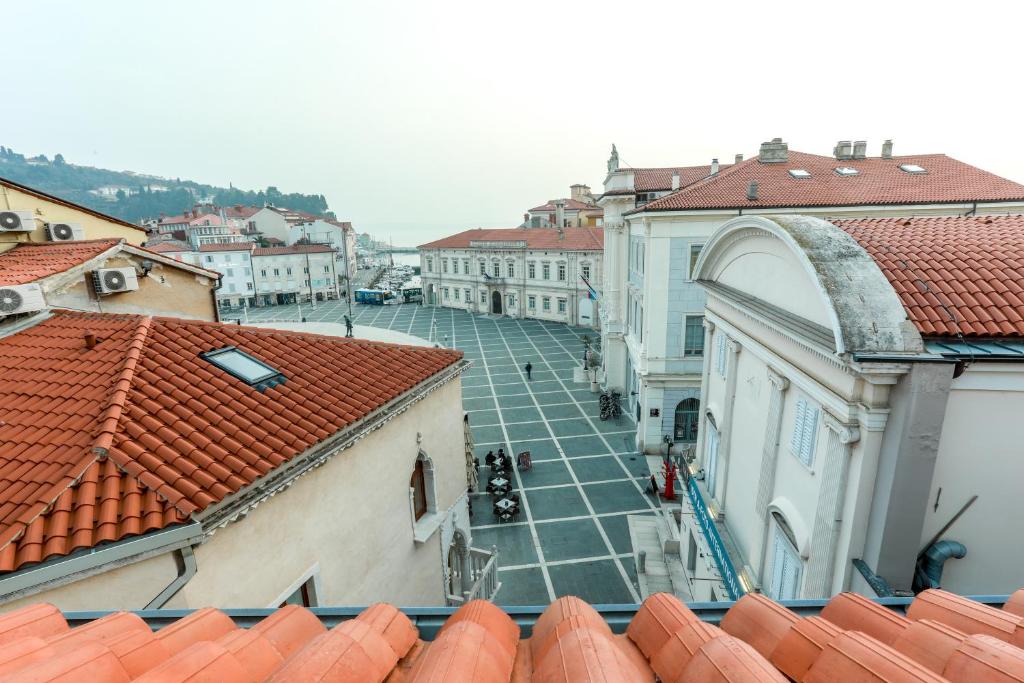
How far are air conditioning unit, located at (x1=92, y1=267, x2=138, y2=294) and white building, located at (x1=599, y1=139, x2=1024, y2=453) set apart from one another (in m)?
18.6

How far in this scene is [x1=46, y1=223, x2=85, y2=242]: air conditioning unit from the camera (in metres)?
13.5

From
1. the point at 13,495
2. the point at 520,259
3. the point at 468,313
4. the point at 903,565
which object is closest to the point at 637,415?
the point at 903,565

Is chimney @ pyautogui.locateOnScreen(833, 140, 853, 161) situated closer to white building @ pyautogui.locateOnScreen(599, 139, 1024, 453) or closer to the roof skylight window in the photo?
white building @ pyautogui.locateOnScreen(599, 139, 1024, 453)

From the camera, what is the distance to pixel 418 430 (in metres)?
10.6

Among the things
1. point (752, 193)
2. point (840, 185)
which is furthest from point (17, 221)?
point (840, 185)

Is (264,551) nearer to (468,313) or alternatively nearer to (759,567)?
(759,567)

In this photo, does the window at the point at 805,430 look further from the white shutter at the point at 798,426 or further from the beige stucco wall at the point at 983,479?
the beige stucco wall at the point at 983,479

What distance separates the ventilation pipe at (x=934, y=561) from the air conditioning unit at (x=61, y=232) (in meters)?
20.2

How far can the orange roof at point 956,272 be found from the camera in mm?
6414

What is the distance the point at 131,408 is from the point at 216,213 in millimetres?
102488

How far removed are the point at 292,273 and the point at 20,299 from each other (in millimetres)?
68990

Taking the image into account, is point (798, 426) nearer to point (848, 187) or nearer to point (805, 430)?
point (805, 430)

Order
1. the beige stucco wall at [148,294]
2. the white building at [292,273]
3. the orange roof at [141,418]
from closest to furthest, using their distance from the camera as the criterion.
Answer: the orange roof at [141,418] → the beige stucco wall at [148,294] → the white building at [292,273]

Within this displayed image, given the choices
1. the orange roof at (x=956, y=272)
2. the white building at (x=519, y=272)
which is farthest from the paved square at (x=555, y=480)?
the orange roof at (x=956, y=272)
